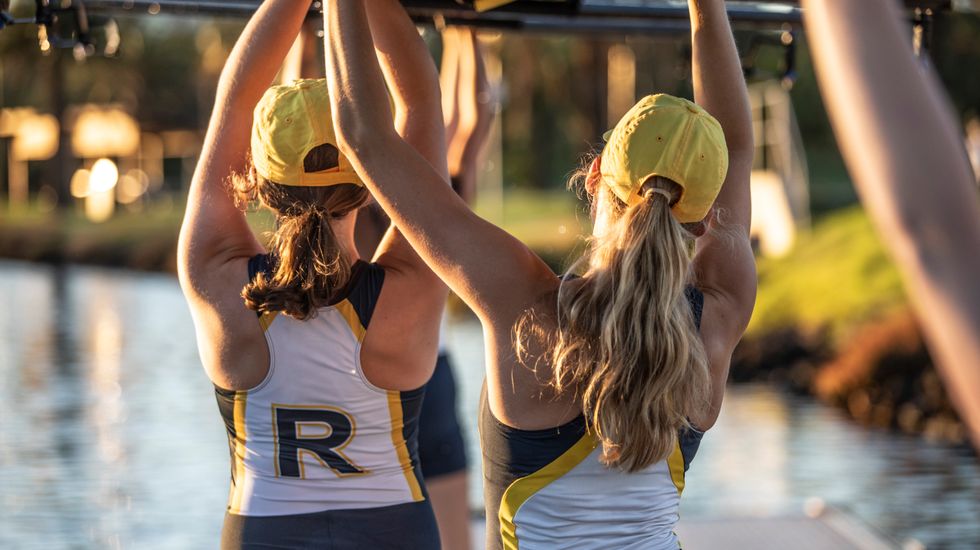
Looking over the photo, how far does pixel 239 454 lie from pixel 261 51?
788 mm

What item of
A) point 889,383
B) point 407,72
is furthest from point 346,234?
point 889,383

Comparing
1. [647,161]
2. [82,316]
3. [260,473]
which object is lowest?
[82,316]

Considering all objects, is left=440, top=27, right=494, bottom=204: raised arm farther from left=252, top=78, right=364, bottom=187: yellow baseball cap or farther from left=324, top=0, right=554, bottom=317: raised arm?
left=324, top=0, right=554, bottom=317: raised arm

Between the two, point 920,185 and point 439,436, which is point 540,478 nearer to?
point 920,185

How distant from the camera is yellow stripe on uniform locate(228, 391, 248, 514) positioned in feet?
8.55

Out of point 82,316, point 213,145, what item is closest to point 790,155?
point 82,316

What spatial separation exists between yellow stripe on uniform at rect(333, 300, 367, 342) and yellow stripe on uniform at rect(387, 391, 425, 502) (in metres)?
0.14

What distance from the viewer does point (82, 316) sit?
22672 mm

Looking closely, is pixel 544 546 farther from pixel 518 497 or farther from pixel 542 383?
pixel 542 383

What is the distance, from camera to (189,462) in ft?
35.2

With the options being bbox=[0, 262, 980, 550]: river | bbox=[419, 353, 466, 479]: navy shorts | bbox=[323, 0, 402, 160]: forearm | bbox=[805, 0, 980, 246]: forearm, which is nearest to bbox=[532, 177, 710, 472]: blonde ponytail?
bbox=[323, 0, 402, 160]: forearm

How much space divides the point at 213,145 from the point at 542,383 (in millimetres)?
876

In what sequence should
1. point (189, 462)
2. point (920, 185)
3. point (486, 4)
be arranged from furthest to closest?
point (189, 462)
point (486, 4)
point (920, 185)

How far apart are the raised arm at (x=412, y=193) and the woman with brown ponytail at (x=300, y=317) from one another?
0.23 m
